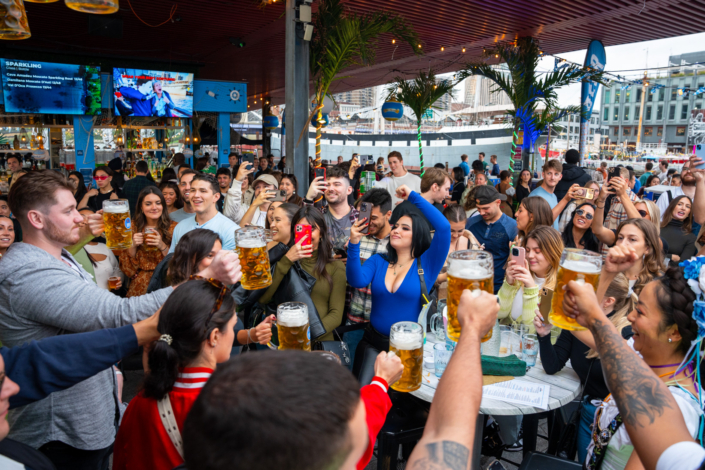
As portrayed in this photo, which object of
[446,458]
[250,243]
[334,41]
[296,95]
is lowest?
[446,458]

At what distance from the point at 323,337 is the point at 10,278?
1.62m

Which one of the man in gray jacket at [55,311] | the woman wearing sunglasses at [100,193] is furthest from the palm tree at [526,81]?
the man in gray jacket at [55,311]

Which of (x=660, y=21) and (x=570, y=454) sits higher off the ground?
(x=660, y=21)

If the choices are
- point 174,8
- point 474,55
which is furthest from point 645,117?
point 174,8

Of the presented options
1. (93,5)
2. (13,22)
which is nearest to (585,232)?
(93,5)

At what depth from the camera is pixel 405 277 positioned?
2707 millimetres

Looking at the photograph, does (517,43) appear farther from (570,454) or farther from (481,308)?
(481,308)

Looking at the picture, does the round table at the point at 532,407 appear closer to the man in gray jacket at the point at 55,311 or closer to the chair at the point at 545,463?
the chair at the point at 545,463

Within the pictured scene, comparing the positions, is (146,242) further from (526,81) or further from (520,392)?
(526,81)

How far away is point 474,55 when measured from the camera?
12156 mm

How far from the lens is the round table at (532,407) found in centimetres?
190

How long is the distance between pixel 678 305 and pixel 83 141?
10.6 m

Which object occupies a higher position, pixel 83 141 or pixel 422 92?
pixel 422 92

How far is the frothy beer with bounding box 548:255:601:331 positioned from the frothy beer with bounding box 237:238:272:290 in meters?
1.21
